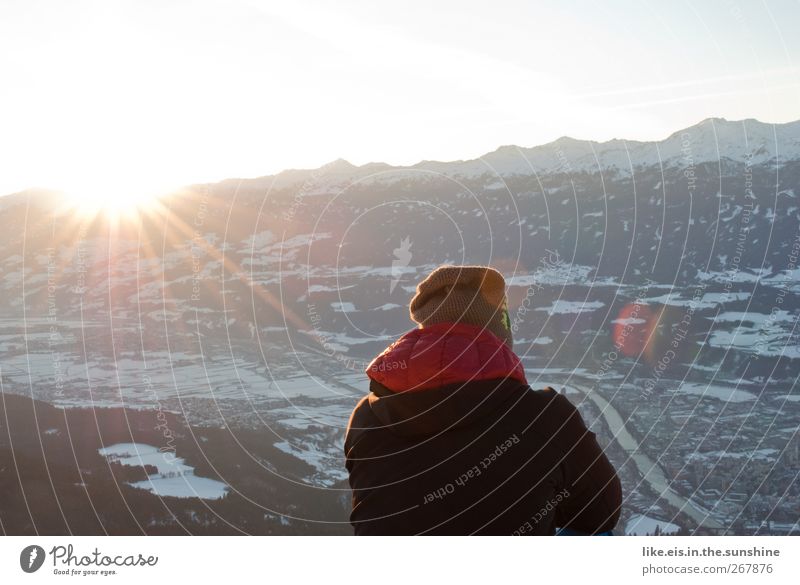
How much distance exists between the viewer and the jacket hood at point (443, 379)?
4242mm

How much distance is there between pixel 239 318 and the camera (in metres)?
134

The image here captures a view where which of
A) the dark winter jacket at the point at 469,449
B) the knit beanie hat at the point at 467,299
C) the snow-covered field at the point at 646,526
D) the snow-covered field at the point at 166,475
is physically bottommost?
the snow-covered field at the point at 646,526

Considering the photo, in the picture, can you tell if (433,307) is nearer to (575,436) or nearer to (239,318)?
(575,436)

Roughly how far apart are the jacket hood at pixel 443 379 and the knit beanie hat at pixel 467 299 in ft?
0.43

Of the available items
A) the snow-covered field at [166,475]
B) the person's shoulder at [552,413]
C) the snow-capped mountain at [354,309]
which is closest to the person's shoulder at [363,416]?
the person's shoulder at [552,413]

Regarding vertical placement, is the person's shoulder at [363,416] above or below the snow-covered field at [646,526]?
above

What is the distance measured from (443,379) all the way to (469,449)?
1.38 feet

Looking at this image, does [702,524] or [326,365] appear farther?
[326,365]

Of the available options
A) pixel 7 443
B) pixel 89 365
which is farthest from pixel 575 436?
pixel 89 365

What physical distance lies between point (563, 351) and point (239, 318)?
2144 inches

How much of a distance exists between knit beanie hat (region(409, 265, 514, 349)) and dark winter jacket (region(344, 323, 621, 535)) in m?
0.15

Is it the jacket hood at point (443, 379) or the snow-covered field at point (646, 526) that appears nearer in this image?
the jacket hood at point (443, 379)

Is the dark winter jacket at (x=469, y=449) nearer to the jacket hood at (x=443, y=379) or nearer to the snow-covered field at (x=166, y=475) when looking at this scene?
the jacket hood at (x=443, y=379)

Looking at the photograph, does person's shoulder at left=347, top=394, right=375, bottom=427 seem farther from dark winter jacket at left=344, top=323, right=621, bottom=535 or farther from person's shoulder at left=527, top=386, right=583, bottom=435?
person's shoulder at left=527, top=386, right=583, bottom=435
